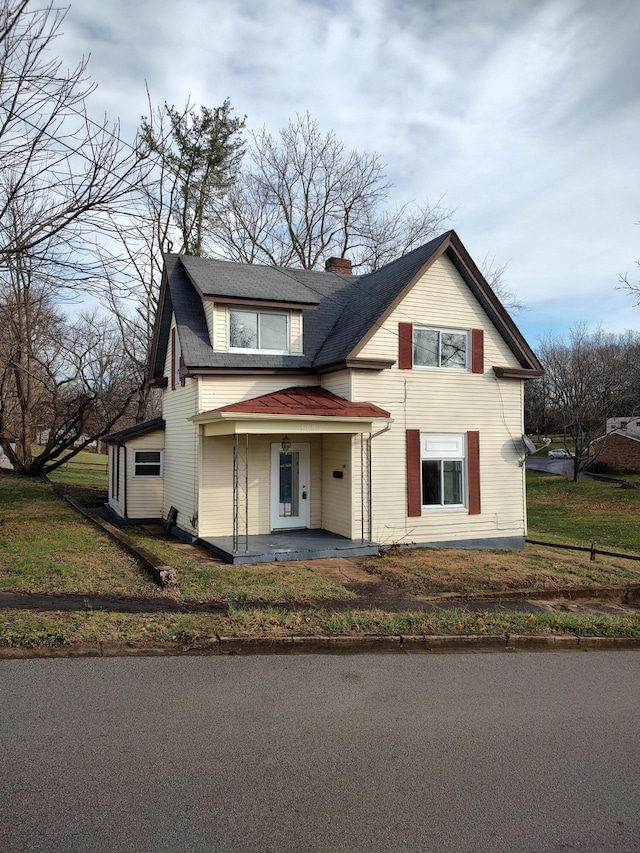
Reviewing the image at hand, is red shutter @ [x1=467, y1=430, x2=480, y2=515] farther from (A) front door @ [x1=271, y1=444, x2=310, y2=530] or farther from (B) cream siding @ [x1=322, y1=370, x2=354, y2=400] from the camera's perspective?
(A) front door @ [x1=271, y1=444, x2=310, y2=530]

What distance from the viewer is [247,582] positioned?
396 inches

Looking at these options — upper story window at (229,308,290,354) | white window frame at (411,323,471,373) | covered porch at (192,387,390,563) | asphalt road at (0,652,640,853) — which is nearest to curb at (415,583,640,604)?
asphalt road at (0,652,640,853)

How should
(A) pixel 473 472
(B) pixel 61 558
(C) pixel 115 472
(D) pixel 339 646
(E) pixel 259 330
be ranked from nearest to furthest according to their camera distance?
(D) pixel 339 646
(B) pixel 61 558
(E) pixel 259 330
(A) pixel 473 472
(C) pixel 115 472

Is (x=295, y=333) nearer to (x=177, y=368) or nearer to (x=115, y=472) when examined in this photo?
(x=177, y=368)

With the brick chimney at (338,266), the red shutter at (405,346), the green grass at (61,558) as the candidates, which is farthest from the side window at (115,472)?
the red shutter at (405,346)

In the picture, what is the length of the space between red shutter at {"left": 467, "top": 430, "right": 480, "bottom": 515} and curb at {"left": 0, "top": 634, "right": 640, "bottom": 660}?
7.41 metres

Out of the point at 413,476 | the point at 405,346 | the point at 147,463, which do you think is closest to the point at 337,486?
the point at 413,476

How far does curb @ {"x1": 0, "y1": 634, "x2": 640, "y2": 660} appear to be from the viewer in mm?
6516

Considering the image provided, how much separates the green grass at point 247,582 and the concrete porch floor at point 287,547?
0.42 m

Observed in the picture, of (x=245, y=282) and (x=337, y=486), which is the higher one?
(x=245, y=282)

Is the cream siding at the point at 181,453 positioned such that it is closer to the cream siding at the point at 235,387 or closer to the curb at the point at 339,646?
the cream siding at the point at 235,387

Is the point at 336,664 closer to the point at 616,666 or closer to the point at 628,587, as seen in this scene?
the point at 616,666

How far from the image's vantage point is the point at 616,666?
23.7ft

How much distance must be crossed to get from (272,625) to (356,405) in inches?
283
